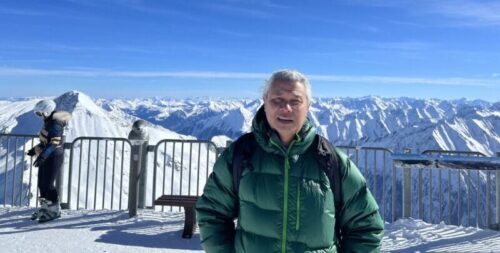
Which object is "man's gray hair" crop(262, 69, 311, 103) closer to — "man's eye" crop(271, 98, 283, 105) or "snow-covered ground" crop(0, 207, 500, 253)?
"man's eye" crop(271, 98, 283, 105)

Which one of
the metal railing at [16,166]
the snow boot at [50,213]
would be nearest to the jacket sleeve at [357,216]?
the metal railing at [16,166]

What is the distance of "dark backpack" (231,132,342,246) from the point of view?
2295mm

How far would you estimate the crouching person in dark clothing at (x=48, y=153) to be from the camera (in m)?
7.10

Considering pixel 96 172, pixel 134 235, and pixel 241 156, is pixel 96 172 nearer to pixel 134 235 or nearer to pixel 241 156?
pixel 134 235

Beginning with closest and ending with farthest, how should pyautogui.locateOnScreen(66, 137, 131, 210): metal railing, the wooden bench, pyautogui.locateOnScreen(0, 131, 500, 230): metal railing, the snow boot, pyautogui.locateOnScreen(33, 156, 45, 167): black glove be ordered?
the wooden bench, pyautogui.locateOnScreen(33, 156, 45, 167): black glove, the snow boot, pyautogui.locateOnScreen(0, 131, 500, 230): metal railing, pyautogui.locateOnScreen(66, 137, 131, 210): metal railing

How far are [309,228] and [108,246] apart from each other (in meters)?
4.70

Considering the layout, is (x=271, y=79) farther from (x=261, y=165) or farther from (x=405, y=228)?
(x=405, y=228)

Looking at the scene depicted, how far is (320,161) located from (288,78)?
18.6 inches

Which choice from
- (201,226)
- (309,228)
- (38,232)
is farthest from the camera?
(38,232)

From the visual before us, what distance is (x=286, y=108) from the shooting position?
228cm

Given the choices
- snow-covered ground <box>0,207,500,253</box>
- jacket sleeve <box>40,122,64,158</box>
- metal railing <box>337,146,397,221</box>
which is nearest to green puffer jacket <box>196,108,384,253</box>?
snow-covered ground <box>0,207,500,253</box>

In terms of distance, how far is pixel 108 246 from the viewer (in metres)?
6.18

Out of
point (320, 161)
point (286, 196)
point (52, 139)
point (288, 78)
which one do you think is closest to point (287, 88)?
point (288, 78)

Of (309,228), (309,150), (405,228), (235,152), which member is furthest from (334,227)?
(405,228)
